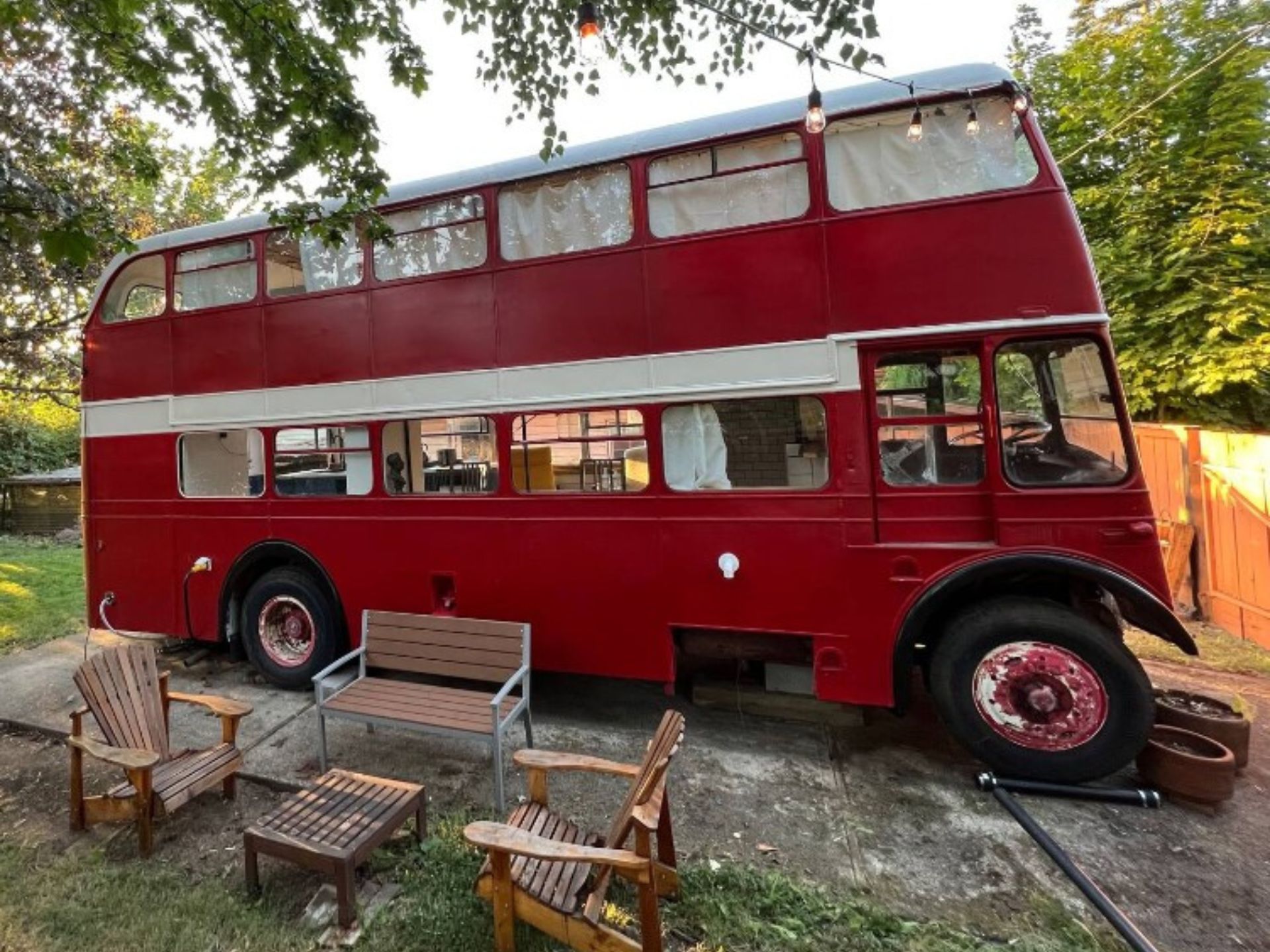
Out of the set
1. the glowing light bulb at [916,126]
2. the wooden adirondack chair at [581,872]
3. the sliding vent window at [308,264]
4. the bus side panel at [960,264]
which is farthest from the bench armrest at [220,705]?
the glowing light bulb at [916,126]

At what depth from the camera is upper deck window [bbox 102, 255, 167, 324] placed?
5430 millimetres

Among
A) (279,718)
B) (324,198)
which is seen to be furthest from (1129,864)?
(324,198)

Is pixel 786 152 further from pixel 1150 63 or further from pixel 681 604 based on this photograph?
pixel 1150 63

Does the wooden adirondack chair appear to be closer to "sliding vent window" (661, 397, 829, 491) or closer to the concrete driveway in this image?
the concrete driveway

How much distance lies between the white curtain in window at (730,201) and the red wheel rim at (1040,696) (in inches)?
120

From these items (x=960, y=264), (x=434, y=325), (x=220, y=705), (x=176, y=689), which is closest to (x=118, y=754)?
(x=220, y=705)

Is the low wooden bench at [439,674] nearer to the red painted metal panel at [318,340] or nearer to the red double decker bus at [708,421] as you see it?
the red double decker bus at [708,421]

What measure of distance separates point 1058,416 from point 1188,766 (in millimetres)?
2022

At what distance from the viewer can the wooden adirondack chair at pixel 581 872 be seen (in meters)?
2.12

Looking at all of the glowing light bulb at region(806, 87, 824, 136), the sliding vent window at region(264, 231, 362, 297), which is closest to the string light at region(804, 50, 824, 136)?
the glowing light bulb at region(806, 87, 824, 136)

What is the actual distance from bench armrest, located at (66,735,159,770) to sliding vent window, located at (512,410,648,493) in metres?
2.55

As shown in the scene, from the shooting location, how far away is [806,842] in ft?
9.99

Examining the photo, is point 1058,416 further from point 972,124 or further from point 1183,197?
point 1183,197

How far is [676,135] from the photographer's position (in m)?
3.99
